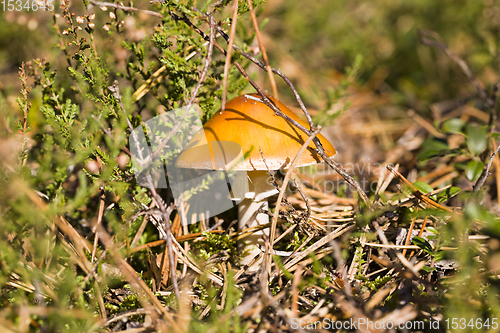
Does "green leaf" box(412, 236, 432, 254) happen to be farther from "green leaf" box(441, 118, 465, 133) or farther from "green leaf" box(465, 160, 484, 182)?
"green leaf" box(441, 118, 465, 133)

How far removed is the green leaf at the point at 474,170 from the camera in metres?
1.50

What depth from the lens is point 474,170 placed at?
4.99 feet

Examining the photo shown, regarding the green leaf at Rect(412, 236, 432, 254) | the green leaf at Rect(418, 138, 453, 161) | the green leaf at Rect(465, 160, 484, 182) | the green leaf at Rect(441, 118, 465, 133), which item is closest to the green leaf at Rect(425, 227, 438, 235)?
the green leaf at Rect(412, 236, 432, 254)

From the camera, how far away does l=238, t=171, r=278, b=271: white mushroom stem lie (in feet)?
5.02

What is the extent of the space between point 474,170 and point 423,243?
54cm

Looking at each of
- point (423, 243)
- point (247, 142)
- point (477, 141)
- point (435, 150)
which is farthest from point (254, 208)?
point (477, 141)

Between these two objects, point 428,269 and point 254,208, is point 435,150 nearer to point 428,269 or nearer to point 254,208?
point 428,269

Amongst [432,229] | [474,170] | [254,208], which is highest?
[474,170]

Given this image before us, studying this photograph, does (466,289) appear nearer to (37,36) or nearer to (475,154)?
(475,154)

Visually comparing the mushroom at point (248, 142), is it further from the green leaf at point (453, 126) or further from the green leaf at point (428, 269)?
the green leaf at point (453, 126)

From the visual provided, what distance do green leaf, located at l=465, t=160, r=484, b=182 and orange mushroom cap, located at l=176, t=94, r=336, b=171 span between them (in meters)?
0.73

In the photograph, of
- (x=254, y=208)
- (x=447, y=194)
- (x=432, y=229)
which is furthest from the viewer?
(x=254, y=208)

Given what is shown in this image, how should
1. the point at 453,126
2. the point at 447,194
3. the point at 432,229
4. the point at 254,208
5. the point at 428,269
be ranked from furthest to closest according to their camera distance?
the point at 453,126
the point at 254,208
the point at 447,194
the point at 432,229
the point at 428,269

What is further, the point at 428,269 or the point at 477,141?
the point at 477,141
